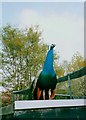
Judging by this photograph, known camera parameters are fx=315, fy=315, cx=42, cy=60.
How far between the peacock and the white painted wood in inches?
7.6

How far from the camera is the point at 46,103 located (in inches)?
156

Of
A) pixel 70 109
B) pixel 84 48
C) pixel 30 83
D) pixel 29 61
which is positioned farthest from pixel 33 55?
pixel 70 109

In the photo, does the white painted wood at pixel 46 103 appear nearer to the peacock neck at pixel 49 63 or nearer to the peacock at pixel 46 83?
the peacock at pixel 46 83

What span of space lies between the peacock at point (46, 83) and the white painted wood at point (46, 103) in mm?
194

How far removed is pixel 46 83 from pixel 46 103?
34 centimetres

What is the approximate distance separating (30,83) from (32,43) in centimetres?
59

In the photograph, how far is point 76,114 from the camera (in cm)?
365

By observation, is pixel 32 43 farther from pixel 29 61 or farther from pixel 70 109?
pixel 70 109

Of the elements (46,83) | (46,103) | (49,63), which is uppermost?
(49,63)

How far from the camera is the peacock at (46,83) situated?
4.18 metres

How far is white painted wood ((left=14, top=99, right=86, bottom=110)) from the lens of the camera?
12.4 feet

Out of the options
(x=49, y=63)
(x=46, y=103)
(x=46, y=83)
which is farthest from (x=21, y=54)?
(x=46, y=103)

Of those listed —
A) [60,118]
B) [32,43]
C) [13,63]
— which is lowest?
[60,118]

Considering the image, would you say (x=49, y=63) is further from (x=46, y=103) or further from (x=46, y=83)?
(x=46, y=103)
